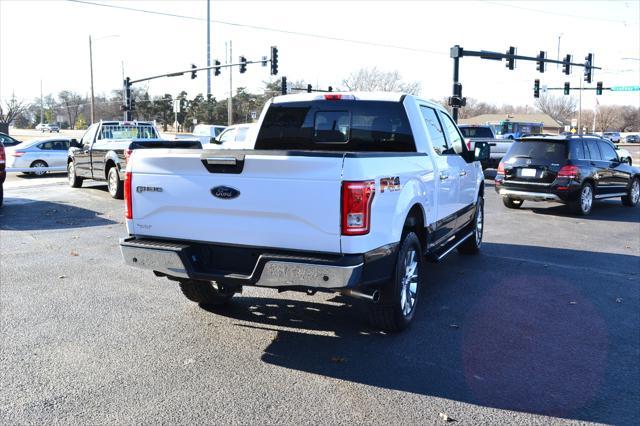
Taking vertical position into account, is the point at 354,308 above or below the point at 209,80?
below

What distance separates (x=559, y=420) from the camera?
3797 mm

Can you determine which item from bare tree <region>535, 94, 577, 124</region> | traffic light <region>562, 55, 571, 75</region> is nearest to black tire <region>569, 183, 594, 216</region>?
traffic light <region>562, 55, 571, 75</region>

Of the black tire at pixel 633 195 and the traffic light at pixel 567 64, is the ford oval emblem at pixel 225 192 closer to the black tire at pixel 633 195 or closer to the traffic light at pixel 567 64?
the black tire at pixel 633 195

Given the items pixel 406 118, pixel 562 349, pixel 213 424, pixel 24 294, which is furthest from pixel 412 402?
pixel 24 294

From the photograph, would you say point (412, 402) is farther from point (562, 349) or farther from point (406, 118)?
point (406, 118)

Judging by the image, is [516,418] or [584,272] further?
[584,272]

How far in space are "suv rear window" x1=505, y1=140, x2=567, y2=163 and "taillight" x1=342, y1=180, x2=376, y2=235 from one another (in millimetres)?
10134

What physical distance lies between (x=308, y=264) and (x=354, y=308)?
Result: 74.9 inches

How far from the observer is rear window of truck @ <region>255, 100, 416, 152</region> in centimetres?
626

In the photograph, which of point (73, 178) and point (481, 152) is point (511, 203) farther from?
point (73, 178)

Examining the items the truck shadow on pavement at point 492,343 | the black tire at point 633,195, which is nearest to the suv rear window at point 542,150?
the black tire at point 633,195

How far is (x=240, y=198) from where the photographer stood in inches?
181

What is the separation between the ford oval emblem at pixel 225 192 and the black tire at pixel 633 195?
540 inches

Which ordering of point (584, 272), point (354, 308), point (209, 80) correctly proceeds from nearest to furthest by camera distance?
point (354, 308) → point (584, 272) → point (209, 80)
